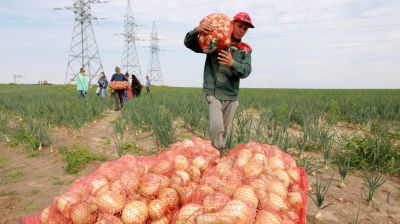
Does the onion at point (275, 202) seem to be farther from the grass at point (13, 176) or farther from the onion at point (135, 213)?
the grass at point (13, 176)

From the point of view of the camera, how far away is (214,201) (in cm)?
175

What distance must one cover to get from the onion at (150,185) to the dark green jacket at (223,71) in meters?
1.41

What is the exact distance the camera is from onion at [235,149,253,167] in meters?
2.32

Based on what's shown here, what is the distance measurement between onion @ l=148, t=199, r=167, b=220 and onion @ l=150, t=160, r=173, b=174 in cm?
37

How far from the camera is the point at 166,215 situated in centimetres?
195

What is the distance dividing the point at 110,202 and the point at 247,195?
2.52 feet

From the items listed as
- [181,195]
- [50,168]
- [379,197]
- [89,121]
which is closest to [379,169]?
[379,197]

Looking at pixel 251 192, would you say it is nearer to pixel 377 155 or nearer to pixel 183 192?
pixel 183 192

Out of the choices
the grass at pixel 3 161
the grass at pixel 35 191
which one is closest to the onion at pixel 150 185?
the grass at pixel 35 191

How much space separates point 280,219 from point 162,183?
75 centimetres

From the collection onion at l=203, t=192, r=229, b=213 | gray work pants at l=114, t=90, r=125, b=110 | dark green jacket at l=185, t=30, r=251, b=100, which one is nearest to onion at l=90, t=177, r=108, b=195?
onion at l=203, t=192, r=229, b=213

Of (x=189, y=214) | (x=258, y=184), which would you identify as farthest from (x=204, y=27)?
(x=189, y=214)

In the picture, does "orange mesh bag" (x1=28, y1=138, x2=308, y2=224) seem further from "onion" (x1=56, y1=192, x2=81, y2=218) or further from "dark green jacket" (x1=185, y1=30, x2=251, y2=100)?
"dark green jacket" (x1=185, y1=30, x2=251, y2=100)

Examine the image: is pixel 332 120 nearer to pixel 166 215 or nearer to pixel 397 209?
pixel 397 209
